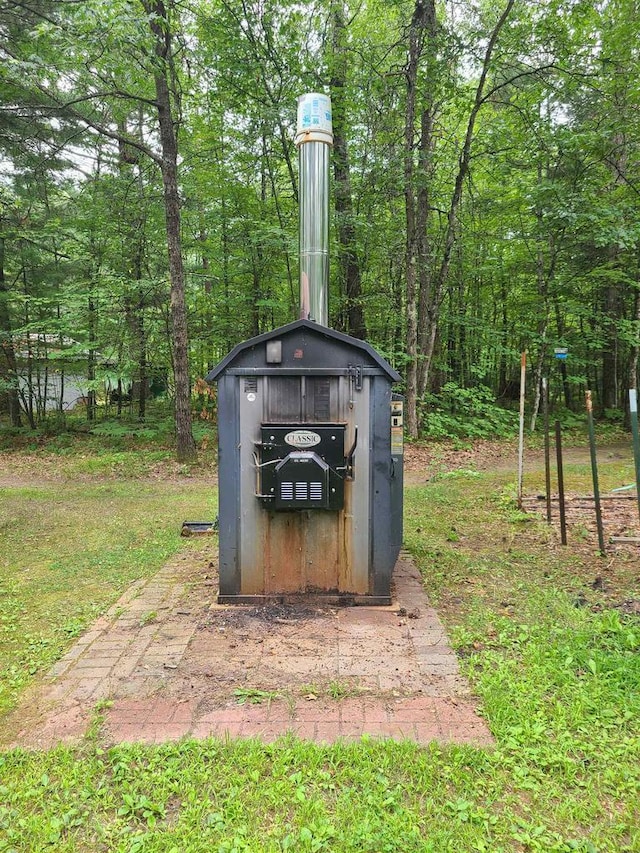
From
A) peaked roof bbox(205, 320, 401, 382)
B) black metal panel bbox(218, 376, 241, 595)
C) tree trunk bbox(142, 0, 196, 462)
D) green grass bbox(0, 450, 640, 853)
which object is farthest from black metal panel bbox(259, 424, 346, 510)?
tree trunk bbox(142, 0, 196, 462)

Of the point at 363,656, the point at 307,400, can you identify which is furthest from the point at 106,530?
the point at 363,656

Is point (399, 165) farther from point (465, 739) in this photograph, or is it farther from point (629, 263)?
point (465, 739)

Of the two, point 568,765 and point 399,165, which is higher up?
point 399,165

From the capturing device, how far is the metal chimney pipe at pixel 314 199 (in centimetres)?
389

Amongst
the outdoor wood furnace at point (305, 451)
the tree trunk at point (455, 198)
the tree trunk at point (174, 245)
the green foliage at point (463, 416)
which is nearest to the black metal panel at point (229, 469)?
the outdoor wood furnace at point (305, 451)

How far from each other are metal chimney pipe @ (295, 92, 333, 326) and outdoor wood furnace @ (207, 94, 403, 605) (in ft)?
2.85

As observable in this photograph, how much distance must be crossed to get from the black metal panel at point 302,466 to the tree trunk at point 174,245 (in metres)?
6.17

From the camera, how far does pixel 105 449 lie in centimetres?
1043

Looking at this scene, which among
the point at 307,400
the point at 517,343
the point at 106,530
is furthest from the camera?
the point at 517,343

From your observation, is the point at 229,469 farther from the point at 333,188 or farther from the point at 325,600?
the point at 333,188

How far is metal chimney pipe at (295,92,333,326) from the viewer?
389cm

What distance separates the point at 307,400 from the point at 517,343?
12757 mm

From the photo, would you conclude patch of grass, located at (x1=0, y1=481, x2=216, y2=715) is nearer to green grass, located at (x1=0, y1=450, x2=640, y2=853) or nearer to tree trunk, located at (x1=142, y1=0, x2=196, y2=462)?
green grass, located at (x1=0, y1=450, x2=640, y2=853)

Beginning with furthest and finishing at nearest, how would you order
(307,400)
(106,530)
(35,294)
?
1. (35,294)
2. (106,530)
3. (307,400)
